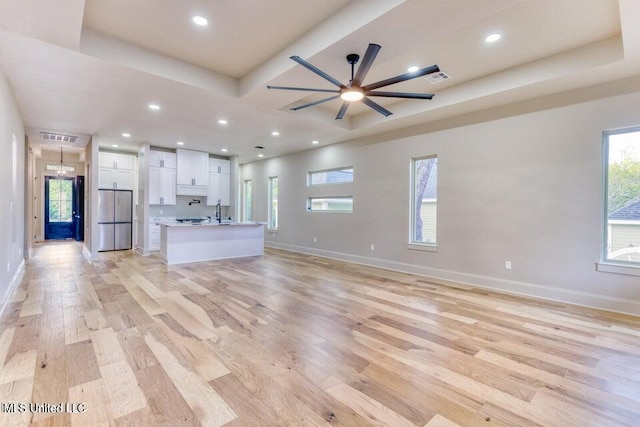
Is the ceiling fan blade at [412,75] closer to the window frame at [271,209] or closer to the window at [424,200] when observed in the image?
the window at [424,200]

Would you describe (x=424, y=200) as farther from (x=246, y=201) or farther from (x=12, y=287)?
(x=246, y=201)

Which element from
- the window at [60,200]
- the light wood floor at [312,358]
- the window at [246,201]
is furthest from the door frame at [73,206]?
the light wood floor at [312,358]

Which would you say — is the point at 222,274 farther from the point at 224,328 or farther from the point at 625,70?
the point at 625,70

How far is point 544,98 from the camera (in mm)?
4219

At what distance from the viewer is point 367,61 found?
263 cm

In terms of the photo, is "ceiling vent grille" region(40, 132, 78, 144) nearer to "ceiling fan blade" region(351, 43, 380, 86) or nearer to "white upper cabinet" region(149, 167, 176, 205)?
"white upper cabinet" region(149, 167, 176, 205)

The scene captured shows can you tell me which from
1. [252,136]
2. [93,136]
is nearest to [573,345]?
[252,136]

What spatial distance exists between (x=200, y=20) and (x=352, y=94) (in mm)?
1664

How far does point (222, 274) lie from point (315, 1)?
175 inches

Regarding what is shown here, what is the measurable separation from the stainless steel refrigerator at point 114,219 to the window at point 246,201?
3.47m

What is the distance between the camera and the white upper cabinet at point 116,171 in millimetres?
8125

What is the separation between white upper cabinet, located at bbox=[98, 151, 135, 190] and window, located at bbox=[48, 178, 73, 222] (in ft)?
13.3

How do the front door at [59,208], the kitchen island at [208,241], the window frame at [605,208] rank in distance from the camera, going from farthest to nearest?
the front door at [59,208]
the kitchen island at [208,241]
the window frame at [605,208]

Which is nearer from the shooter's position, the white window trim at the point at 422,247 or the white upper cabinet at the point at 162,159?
the white window trim at the point at 422,247
